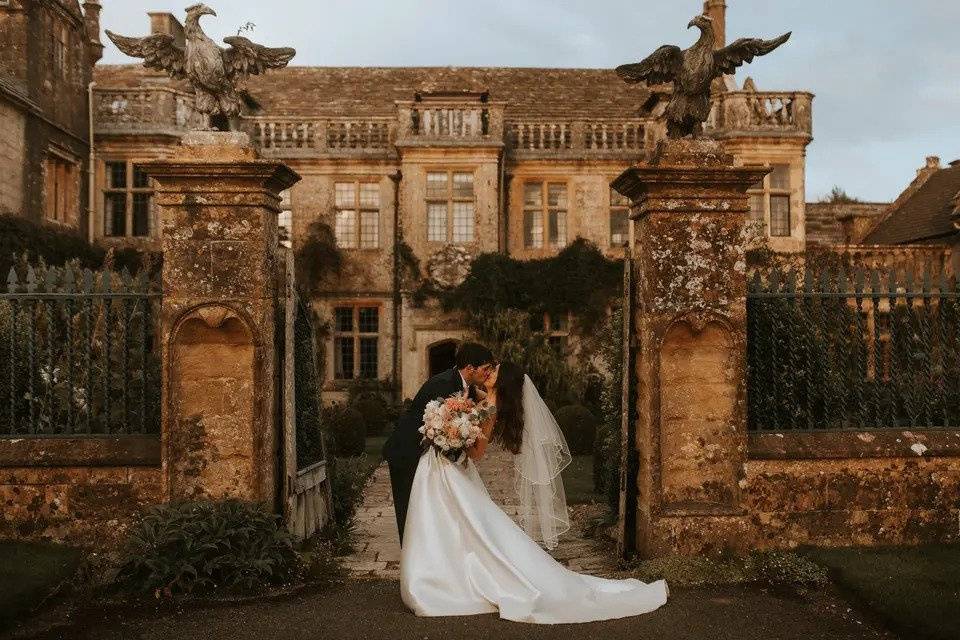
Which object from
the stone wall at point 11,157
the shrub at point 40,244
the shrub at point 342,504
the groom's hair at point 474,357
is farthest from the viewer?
the stone wall at point 11,157

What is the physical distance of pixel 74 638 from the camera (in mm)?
4895

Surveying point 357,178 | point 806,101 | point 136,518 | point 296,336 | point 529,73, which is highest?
point 529,73

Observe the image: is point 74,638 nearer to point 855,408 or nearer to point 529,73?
point 855,408

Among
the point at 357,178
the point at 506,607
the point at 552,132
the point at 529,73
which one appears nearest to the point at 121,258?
the point at 357,178

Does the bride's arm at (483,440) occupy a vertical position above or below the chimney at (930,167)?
below

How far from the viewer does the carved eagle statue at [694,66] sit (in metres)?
6.38

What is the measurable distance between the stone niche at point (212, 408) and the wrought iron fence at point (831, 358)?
13.2 feet

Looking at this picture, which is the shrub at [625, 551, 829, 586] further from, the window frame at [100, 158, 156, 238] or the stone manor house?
the window frame at [100, 158, 156, 238]

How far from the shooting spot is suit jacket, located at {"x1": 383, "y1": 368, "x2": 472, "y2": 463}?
234 inches

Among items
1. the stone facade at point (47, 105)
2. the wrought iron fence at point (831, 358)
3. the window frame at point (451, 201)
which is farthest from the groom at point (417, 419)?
the window frame at point (451, 201)

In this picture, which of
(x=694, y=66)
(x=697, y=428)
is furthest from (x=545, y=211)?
(x=697, y=428)

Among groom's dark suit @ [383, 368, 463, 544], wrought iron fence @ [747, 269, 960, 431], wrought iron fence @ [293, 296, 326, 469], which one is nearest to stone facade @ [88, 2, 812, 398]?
wrought iron fence @ [293, 296, 326, 469]

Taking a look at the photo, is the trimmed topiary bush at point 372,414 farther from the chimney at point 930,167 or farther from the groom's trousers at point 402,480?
the chimney at point 930,167

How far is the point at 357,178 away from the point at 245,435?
49.1ft
